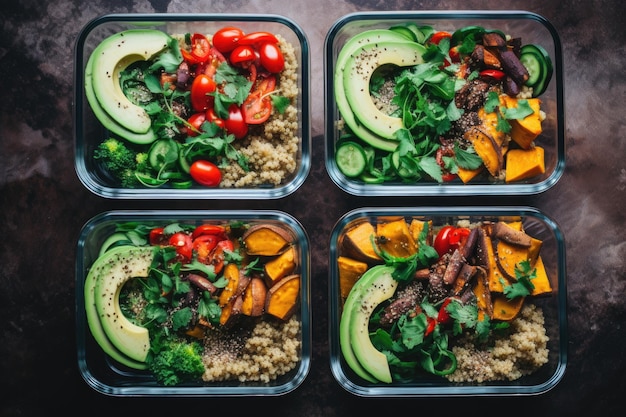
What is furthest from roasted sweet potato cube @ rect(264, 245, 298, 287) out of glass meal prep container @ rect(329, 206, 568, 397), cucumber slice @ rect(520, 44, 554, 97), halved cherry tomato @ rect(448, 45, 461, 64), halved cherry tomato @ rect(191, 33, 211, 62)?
cucumber slice @ rect(520, 44, 554, 97)

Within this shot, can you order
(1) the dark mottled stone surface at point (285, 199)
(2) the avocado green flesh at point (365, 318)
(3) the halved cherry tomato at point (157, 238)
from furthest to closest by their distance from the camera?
(1) the dark mottled stone surface at point (285, 199)
(3) the halved cherry tomato at point (157, 238)
(2) the avocado green flesh at point (365, 318)

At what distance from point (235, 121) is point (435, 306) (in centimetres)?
120

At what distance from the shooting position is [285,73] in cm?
270

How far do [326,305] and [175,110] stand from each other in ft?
3.77

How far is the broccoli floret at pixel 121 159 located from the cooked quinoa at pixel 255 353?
0.79 m

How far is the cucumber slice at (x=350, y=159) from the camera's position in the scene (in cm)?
266

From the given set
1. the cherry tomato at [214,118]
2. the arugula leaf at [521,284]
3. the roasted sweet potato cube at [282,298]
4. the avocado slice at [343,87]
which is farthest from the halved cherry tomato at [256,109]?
the arugula leaf at [521,284]

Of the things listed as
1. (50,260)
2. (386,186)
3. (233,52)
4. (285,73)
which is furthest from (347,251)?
(50,260)

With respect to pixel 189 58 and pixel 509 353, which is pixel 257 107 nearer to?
pixel 189 58

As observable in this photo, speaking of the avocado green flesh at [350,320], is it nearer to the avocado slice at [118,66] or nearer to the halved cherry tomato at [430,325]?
the halved cherry tomato at [430,325]

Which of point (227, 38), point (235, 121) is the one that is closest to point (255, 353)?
point (235, 121)

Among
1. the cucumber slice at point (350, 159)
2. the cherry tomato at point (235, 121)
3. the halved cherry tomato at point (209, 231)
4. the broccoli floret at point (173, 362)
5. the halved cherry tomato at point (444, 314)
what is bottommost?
the broccoli floret at point (173, 362)

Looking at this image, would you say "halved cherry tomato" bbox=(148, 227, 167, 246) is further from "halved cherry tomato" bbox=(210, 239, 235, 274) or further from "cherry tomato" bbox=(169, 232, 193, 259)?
"halved cherry tomato" bbox=(210, 239, 235, 274)

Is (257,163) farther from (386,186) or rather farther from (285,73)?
(386,186)
